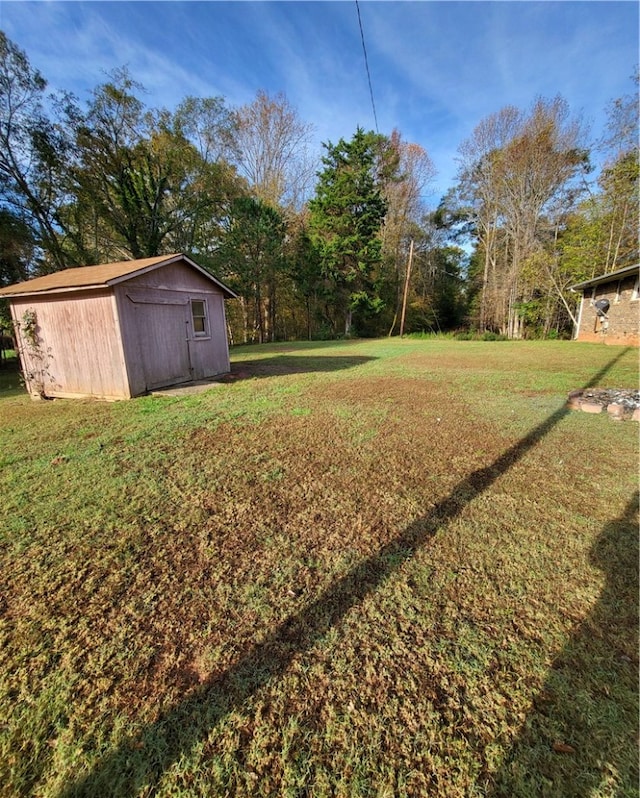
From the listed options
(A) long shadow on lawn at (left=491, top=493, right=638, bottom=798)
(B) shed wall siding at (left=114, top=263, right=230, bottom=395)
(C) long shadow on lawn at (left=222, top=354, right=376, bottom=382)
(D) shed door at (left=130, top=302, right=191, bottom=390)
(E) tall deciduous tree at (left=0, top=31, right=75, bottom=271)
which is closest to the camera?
(A) long shadow on lawn at (left=491, top=493, right=638, bottom=798)

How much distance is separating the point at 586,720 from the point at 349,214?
28.0m

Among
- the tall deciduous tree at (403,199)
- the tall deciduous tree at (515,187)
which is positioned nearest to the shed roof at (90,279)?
the tall deciduous tree at (515,187)

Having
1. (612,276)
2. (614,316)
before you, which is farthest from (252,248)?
(614,316)

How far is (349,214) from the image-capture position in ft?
83.0

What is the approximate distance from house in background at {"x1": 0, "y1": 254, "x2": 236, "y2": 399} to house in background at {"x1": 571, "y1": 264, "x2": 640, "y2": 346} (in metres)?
17.4

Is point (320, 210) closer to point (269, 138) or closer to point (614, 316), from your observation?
point (269, 138)

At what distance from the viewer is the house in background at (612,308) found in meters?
15.1

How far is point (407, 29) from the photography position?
608 centimetres

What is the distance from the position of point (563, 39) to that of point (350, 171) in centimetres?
2217

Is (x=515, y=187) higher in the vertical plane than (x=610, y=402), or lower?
higher

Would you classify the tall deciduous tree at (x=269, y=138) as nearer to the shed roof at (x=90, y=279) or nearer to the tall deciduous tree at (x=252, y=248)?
the tall deciduous tree at (x=252, y=248)

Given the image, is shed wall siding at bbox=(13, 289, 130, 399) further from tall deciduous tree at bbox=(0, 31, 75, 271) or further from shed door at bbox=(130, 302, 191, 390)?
tall deciduous tree at bbox=(0, 31, 75, 271)

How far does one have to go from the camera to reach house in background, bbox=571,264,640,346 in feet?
49.5

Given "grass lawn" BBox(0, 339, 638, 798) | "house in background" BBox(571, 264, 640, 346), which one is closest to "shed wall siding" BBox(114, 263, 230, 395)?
"grass lawn" BBox(0, 339, 638, 798)
